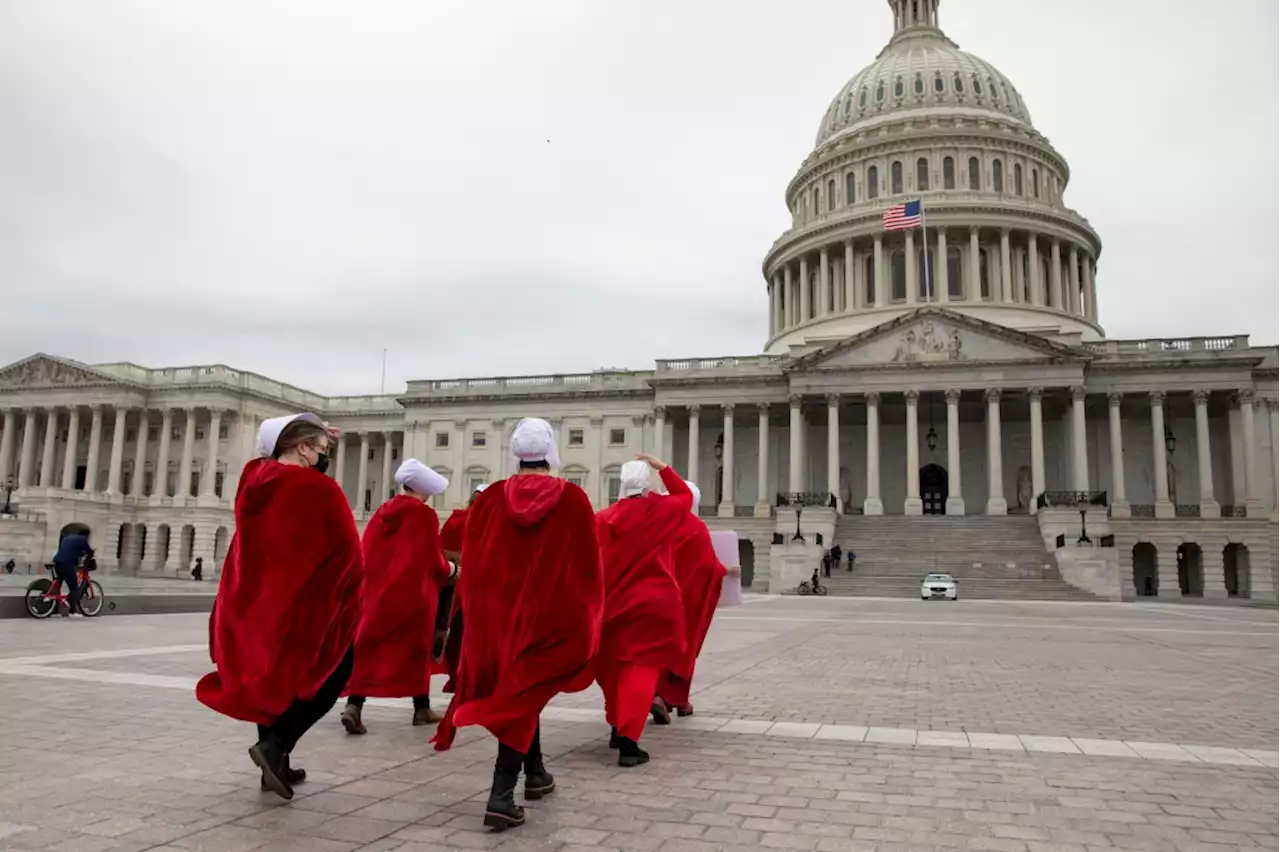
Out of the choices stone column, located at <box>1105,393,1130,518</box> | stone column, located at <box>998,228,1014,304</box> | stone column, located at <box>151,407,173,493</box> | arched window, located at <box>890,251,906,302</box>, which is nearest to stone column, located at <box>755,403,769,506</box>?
arched window, located at <box>890,251,906,302</box>

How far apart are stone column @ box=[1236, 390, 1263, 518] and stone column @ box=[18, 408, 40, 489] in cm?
8220

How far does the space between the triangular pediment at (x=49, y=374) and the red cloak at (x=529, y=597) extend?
76.5m

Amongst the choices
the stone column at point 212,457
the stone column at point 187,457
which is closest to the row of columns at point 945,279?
the stone column at point 212,457

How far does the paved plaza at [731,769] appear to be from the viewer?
5039mm

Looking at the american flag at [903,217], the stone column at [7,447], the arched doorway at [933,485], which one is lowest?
the arched doorway at [933,485]

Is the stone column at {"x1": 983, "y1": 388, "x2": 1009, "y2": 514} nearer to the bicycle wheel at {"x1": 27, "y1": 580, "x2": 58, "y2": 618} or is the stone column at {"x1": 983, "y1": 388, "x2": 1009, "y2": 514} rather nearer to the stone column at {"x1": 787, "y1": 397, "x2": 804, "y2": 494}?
the stone column at {"x1": 787, "y1": 397, "x2": 804, "y2": 494}

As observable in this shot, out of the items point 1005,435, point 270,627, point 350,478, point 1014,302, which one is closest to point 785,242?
point 1014,302

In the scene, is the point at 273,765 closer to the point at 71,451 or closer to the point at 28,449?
the point at 71,451

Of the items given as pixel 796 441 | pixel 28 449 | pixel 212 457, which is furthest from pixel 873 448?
pixel 28 449

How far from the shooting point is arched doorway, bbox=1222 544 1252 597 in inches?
2040

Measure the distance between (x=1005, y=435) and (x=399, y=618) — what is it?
5884cm

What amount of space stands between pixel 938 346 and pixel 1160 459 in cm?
1388

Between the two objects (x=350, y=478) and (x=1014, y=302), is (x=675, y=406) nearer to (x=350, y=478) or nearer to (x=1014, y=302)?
(x=1014, y=302)

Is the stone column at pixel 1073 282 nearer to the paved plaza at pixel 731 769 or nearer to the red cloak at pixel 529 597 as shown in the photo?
the paved plaza at pixel 731 769
